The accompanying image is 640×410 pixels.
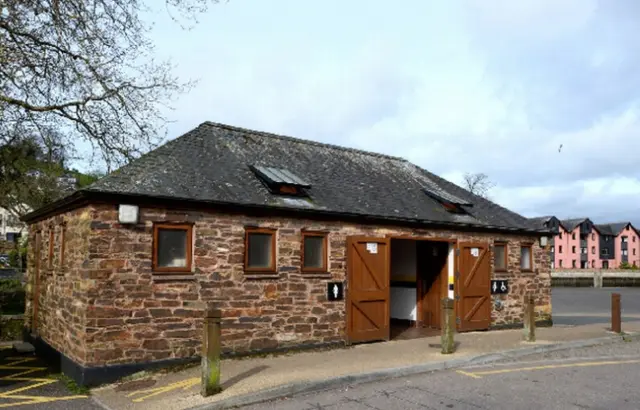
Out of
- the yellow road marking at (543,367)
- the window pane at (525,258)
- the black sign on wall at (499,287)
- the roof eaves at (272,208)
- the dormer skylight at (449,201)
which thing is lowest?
the yellow road marking at (543,367)

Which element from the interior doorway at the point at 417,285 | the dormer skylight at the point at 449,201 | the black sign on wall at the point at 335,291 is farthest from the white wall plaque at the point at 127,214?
the dormer skylight at the point at 449,201

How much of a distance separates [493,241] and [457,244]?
1549mm

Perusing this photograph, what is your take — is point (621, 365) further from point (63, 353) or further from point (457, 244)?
point (63, 353)

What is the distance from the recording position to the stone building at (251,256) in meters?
9.20

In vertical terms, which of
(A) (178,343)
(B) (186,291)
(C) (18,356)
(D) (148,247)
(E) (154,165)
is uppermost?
(E) (154,165)

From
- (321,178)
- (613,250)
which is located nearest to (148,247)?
(321,178)

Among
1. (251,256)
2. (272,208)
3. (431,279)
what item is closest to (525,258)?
(431,279)

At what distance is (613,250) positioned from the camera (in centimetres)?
8369

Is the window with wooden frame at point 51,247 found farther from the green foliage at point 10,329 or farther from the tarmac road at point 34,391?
the green foliage at point 10,329

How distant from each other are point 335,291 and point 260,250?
1.98m

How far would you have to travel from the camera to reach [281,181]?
37.4 ft

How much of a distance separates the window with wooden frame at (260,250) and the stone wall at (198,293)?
129 mm

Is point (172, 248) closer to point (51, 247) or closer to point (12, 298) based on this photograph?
point (51, 247)

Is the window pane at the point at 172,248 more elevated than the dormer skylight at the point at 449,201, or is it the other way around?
the dormer skylight at the point at 449,201
